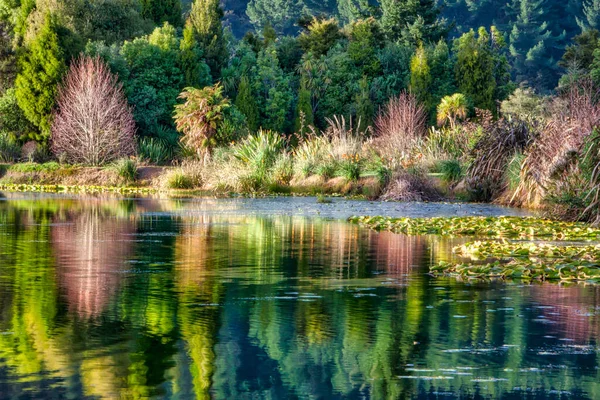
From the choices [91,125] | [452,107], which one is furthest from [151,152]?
[452,107]

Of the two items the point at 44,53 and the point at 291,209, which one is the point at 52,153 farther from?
the point at 291,209

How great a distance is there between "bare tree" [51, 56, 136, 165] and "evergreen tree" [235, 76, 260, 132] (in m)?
11.5

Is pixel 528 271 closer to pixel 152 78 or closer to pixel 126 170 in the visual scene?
pixel 126 170

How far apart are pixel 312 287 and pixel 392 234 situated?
7.97m

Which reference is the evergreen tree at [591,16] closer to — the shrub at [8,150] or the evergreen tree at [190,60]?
the evergreen tree at [190,60]

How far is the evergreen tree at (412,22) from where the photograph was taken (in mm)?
Answer: 70312

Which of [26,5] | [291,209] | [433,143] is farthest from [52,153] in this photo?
[291,209]

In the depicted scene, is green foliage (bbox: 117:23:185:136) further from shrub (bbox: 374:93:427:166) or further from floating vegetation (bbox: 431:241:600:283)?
floating vegetation (bbox: 431:241:600:283)

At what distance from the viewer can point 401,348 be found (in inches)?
343

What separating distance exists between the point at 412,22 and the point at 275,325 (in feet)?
212

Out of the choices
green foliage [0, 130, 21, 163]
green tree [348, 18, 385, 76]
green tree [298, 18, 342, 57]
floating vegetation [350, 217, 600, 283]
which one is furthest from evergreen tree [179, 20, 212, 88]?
floating vegetation [350, 217, 600, 283]

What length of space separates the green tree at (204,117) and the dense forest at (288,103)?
5cm

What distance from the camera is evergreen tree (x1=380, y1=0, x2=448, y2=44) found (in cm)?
7031

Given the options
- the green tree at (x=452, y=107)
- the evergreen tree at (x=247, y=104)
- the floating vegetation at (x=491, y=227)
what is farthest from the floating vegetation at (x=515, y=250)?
the evergreen tree at (x=247, y=104)
